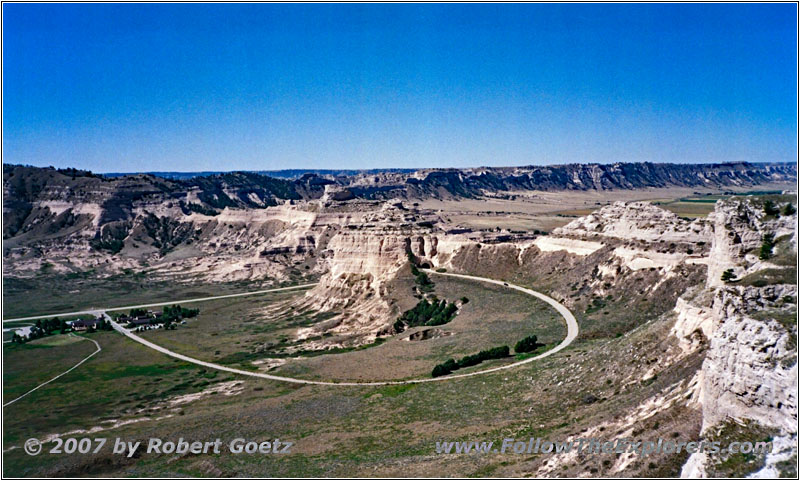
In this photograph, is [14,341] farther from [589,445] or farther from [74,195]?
[74,195]

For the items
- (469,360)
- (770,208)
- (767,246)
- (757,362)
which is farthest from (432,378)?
(757,362)

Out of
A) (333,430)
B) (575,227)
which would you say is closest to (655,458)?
(333,430)

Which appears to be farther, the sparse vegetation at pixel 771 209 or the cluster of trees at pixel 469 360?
the cluster of trees at pixel 469 360

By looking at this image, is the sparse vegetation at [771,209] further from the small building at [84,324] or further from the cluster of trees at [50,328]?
the small building at [84,324]

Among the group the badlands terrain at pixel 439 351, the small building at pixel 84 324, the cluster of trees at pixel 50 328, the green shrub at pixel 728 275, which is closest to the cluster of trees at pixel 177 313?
the badlands terrain at pixel 439 351

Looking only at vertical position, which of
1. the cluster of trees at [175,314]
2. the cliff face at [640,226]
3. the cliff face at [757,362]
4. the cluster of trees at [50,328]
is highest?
the cliff face at [640,226]

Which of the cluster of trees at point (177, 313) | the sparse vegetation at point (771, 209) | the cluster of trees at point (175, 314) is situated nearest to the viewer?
the sparse vegetation at point (771, 209)

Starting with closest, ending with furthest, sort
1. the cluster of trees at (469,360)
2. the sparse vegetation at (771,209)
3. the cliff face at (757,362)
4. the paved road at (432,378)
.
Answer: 1. the cliff face at (757,362)
2. the sparse vegetation at (771,209)
3. the paved road at (432,378)
4. the cluster of trees at (469,360)
